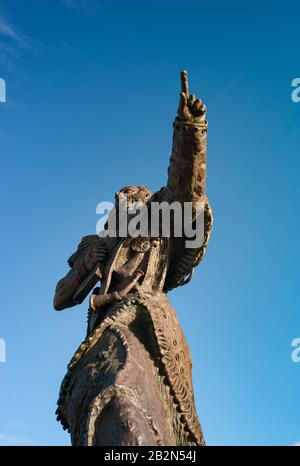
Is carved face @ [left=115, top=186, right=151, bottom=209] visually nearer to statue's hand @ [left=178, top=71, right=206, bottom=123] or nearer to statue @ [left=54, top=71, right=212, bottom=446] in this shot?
statue @ [left=54, top=71, right=212, bottom=446]

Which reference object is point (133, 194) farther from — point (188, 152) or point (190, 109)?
point (190, 109)

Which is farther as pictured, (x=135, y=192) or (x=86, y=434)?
(x=135, y=192)

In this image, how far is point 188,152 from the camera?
6438 mm

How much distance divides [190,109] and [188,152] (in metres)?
0.42

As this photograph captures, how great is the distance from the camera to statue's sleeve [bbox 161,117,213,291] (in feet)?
21.0

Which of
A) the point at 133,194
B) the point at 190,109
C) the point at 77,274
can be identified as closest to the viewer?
the point at 190,109

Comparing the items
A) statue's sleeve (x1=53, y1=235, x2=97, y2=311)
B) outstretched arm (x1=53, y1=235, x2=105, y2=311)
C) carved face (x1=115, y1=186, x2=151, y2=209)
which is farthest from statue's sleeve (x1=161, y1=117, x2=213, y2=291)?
statue's sleeve (x1=53, y1=235, x2=97, y2=311)

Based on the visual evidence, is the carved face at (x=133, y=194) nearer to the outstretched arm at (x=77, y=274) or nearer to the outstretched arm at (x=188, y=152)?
the outstretched arm at (x=77, y=274)

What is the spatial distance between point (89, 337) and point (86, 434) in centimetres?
122

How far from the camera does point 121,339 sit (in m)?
5.95

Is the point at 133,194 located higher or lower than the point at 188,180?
higher

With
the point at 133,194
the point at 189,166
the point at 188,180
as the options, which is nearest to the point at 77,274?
the point at 133,194
